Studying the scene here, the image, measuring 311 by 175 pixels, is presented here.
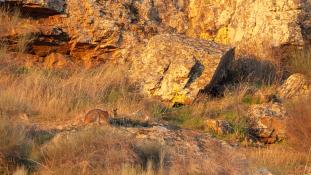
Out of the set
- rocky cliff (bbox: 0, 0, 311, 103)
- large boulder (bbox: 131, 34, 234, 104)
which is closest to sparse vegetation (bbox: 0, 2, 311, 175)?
rocky cliff (bbox: 0, 0, 311, 103)

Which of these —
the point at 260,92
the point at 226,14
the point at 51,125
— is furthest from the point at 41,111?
the point at 226,14

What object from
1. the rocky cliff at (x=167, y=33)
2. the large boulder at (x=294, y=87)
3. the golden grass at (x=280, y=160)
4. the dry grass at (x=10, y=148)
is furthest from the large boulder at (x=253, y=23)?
the dry grass at (x=10, y=148)

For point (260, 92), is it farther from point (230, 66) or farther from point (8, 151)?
point (8, 151)

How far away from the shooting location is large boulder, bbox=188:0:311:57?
40.6ft

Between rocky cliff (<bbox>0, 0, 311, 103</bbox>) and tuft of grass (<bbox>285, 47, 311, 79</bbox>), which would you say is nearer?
rocky cliff (<bbox>0, 0, 311, 103</bbox>)

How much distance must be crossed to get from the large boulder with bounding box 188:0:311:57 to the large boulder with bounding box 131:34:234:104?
1.89m

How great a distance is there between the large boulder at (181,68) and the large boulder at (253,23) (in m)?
1.89

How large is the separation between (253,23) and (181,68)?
3.18 meters

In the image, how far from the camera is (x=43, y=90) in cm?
966

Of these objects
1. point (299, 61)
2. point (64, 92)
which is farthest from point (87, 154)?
point (299, 61)

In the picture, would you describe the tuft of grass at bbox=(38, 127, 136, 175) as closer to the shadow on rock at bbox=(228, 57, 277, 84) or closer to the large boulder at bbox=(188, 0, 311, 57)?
the shadow on rock at bbox=(228, 57, 277, 84)

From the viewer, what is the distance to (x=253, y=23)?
1282 cm

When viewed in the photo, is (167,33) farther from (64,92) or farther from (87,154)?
(87,154)

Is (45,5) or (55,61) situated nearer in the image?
(45,5)
